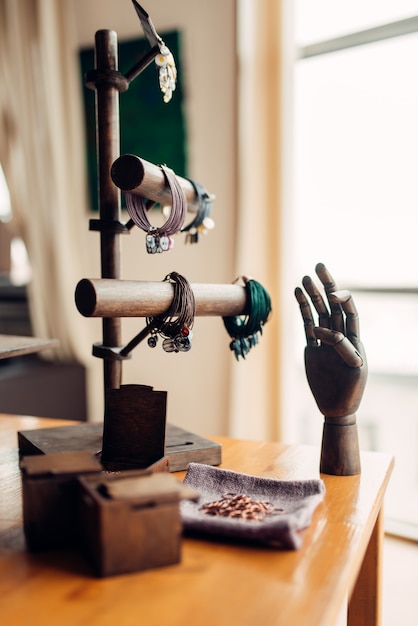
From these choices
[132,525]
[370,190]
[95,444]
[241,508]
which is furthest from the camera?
[370,190]

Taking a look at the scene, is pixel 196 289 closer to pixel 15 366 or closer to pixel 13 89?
pixel 15 366

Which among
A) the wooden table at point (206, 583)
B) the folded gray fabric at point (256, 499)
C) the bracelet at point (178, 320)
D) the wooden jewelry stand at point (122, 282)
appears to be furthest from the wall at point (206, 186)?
the wooden table at point (206, 583)

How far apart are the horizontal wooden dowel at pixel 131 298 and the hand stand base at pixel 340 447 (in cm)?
32

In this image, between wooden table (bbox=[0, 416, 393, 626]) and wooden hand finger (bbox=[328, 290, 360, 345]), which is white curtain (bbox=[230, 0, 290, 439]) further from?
wooden table (bbox=[0, 416, 393, 626])

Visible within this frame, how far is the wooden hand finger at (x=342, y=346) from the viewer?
101cm

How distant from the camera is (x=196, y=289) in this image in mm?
1113

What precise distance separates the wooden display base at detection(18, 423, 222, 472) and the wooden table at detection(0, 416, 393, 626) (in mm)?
177

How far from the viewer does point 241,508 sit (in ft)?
2.88

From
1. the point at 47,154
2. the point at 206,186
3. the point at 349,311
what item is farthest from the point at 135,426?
the point at 47,154

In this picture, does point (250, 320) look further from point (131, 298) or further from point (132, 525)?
point (132, 525)

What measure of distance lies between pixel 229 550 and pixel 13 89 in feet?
8.97

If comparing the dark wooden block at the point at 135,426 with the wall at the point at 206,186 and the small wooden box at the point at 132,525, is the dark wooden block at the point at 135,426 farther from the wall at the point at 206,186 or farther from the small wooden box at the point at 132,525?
the wall at the point at 206,186

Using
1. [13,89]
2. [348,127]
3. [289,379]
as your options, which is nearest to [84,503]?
[289,379]

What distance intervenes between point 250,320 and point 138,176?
0.39 meters
